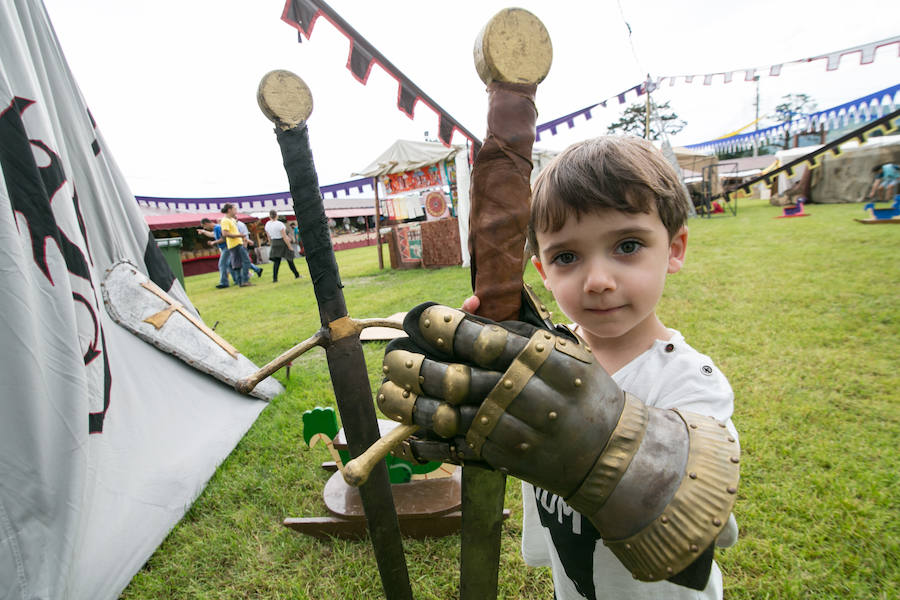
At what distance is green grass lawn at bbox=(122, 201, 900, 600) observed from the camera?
4.76 feet

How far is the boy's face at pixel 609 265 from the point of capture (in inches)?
27.8

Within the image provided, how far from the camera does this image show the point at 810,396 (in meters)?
2.34

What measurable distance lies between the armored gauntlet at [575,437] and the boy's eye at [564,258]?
0.72ft

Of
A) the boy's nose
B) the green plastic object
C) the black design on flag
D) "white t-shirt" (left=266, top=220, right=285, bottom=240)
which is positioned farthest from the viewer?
"white t-shirt" (left=266, top=220, right=285, bottom=240)

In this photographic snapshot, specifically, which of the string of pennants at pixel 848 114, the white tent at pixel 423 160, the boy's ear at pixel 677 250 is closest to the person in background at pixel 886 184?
the string of pennants at pixel 848 114

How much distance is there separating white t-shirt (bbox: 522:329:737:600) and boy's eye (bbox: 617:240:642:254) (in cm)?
24

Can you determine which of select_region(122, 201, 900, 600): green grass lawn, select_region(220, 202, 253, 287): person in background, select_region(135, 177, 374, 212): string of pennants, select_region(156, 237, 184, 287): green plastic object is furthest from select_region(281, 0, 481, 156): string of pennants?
select_region(135, 177, 374, 212): string of pennants

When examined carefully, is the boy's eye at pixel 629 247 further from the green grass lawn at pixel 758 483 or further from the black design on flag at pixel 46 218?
the black design on flag at pixel 46 218

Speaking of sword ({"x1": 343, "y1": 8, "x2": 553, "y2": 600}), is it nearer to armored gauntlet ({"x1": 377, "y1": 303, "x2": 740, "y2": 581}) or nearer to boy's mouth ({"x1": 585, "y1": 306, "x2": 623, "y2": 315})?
armored gauntlet ({"x1": 377, "y1": 303, "x2": 740, "y2": 581})

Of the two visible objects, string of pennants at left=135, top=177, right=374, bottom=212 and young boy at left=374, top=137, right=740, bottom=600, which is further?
string of pennants at left=135, top=177, right=374, bottom=212

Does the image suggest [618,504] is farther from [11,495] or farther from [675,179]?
[11,495]

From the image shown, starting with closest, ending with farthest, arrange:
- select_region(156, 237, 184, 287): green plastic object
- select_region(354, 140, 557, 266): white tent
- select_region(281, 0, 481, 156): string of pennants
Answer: select_region(281, 0, 481, 156): string of pennants < select_region(156, 237, 184, 287): green plastic object < select_region(354, 140, 557, 266): white tent

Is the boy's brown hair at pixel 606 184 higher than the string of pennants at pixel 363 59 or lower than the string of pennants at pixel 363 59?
lower

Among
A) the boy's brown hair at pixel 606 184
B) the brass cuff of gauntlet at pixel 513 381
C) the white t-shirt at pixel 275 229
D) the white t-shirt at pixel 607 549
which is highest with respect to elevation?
the white t-shirt at pixel 275 229
